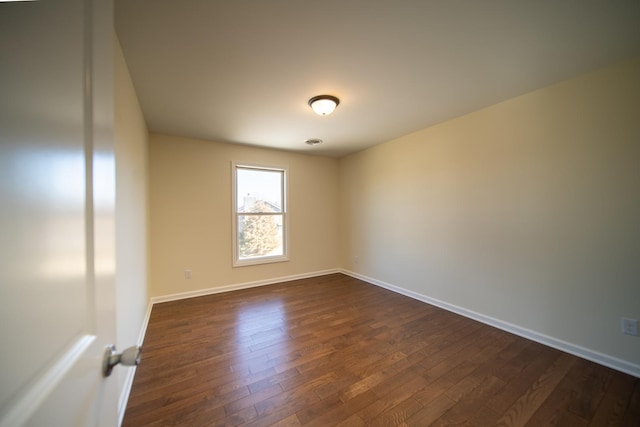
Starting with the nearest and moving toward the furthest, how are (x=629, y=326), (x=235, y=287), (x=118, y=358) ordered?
(x=118, y=358) < (x=629, y=326) < (x=235, y=287)

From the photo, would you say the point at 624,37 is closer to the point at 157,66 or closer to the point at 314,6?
the point at 314,6

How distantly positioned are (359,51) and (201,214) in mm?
2998

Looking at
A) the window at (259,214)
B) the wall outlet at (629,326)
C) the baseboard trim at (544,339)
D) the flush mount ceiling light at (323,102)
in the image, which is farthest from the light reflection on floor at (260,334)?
the wall outlet at (629,326)

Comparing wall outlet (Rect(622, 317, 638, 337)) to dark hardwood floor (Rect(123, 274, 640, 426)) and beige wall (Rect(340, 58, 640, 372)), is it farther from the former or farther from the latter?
dark hardwood floor (Rect(123, 274, 640, 426))

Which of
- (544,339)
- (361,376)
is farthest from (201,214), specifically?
(544,339)

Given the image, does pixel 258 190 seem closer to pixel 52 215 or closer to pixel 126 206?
pixel 126 206

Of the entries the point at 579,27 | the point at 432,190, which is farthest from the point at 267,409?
the point at 579,27

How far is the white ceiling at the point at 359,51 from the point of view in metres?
1.39

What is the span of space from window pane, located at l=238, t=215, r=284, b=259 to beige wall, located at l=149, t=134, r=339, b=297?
20 centimetres

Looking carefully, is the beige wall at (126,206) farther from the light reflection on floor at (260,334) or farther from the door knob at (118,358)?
the door knob at (118,358)

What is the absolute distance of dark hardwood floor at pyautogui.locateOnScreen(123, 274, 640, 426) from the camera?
1459mm

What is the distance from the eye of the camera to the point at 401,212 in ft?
11.8

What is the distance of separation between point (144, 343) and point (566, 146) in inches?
169

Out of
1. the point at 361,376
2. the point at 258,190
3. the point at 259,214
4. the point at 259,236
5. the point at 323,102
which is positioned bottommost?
the point at 361,376
